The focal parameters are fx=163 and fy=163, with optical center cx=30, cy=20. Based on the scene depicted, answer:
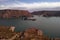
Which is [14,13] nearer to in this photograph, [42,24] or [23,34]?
[23,34]

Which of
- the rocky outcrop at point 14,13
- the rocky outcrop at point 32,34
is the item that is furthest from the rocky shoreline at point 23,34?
the rocky outcrop at point 14,13

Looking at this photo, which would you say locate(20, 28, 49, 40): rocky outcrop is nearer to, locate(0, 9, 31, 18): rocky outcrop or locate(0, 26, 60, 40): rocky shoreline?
locate(0, 26, 60, 40): rocky shoreline

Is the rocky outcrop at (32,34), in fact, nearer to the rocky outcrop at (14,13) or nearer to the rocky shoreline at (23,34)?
the rocky shoreline at (23,34)

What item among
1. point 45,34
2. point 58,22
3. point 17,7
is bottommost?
point 45,34

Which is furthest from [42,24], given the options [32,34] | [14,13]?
[14,13]

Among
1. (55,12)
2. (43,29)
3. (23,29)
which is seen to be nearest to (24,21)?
(23,29)

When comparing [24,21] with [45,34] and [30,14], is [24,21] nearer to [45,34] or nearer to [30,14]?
Answer: [30,14]
